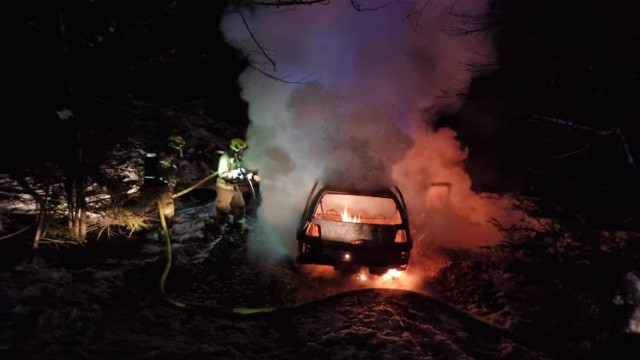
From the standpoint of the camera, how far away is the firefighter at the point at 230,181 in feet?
25.9

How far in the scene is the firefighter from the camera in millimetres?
7902

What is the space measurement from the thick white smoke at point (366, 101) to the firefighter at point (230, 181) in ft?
5.06

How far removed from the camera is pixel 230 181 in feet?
26.0

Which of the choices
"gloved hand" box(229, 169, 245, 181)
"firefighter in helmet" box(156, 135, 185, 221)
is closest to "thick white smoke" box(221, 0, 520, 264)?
"gloved hand" box(229, 169, 245, 181)

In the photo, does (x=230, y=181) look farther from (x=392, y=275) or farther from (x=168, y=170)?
(x=392, y=275)

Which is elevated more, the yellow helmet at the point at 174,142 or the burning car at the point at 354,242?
the yellow helmet at the point at 174,142

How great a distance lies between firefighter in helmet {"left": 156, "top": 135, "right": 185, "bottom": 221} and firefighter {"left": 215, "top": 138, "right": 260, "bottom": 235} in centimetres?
84

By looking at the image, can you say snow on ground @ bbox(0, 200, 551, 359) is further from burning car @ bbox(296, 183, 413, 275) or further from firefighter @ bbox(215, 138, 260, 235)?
firefighter @ bbox(215, 138, 260, 235)

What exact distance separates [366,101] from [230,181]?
4.04m

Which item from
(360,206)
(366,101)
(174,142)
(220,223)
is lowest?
(220,223)

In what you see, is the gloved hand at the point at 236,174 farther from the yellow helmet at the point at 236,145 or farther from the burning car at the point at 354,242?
the burning car at the point at 354,242

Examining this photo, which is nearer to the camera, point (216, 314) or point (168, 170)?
point (216, 314)

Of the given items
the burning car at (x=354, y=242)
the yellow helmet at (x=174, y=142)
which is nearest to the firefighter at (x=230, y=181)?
the yellow helmet at (x=174, y=142)

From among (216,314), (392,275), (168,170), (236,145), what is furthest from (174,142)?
(392,275)
